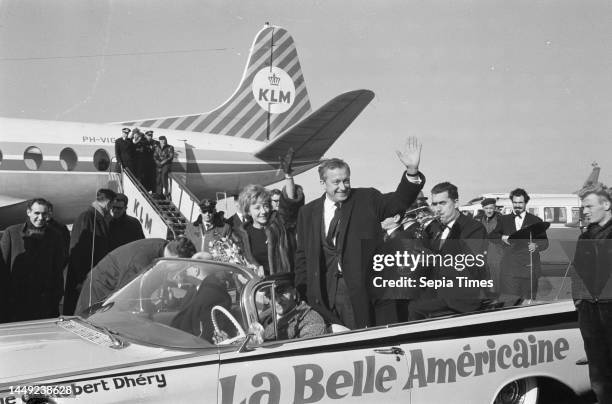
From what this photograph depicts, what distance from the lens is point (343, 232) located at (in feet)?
13.6

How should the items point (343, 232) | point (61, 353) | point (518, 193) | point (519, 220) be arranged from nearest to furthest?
point (61, 353) → point (343, 232) → point (519, 220) → point (518, 193)

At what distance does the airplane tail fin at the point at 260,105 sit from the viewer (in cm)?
1539

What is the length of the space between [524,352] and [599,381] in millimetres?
491

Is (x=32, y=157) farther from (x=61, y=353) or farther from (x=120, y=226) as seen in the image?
(x=61, y=353)

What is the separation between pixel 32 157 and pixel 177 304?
28.5ft

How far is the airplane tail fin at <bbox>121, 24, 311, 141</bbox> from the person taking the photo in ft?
50.5

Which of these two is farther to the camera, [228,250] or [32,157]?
[32,157]

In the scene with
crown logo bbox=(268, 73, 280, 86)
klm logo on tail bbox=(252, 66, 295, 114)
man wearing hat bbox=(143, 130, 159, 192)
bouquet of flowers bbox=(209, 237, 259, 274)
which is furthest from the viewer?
crown logo bbox=(268, 73, 280, 86)

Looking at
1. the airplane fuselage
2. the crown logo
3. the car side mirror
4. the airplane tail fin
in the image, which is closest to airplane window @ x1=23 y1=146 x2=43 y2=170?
the airplane fuselage

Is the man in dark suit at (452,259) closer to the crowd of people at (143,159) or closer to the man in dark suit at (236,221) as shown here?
Answer: the man in dark suit at (236,221)

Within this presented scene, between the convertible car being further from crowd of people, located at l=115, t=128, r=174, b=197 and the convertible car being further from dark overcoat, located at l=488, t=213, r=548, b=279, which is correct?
crowd of people, located at l=115, t=128, r=174, b=197

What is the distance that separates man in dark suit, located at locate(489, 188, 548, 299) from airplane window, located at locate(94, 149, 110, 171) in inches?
329

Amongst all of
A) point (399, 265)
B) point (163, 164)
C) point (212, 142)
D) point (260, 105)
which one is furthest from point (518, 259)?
point (260, 105)

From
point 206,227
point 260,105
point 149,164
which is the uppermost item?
point 260,105
